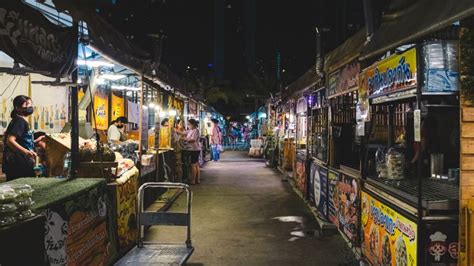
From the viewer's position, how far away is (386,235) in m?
5.36

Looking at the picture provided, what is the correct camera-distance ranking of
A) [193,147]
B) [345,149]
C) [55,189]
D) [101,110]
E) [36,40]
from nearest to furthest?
1. [36,40]
2. [55,189]
3. [345,149]
4. [101,110]
5. [193,147]

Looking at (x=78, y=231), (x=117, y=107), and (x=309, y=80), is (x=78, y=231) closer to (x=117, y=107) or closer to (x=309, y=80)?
(x=309, y=80)

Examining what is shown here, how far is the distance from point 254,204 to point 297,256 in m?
4.65

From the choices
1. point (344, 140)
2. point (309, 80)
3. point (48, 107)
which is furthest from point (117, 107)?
point (344, 140)

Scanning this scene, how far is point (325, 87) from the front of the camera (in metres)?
9.70

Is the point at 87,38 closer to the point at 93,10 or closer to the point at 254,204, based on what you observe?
the point at 93,10

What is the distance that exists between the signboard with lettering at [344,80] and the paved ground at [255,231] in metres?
2.86

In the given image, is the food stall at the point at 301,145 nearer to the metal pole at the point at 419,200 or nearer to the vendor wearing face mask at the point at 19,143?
the vendor wearing face mask at the point at 19,143

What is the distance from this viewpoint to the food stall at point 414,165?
431 centimetres

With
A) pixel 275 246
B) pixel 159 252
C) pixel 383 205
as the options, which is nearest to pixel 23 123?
pixel 159 252

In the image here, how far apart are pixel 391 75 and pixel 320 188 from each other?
5127 millimetres

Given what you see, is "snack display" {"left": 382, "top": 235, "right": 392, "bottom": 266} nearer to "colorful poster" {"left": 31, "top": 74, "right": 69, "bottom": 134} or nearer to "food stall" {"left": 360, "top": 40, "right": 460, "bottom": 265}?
"food stall" {"left": 360, "top": 40, "right": 460, "bottom": 265}

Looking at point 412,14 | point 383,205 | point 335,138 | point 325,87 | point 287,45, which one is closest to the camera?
point 412,14

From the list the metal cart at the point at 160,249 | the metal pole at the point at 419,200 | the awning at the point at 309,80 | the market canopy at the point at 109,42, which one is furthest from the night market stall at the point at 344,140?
the market canopy at the point at 109,42
